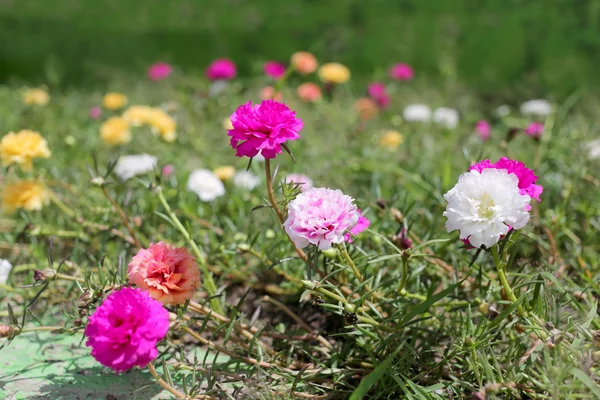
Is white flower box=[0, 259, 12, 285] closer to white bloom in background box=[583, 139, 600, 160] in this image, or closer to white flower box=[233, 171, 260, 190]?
white flower box=[233, 171, 260, 190]

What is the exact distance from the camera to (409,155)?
2.38 meters

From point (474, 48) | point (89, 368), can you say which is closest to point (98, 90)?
point (474, 48)

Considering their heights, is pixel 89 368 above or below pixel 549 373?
below

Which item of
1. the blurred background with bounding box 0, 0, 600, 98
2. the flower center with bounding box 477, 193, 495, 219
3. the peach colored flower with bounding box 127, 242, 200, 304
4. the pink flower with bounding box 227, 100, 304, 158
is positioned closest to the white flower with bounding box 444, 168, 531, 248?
the flower center with bounding box 477, 193, 495, 219

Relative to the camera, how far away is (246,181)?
2072 millimetres

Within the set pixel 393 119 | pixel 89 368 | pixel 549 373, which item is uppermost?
pixel 393 119

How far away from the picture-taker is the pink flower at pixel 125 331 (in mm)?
971

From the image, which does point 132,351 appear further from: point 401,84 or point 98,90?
point 98,90

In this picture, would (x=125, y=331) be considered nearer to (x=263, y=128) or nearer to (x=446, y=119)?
(x=263, y=128)

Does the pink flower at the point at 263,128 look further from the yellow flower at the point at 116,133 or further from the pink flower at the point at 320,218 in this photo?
the yellow flower at the point at 116,133

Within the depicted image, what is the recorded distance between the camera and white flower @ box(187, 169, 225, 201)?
191 centimetres

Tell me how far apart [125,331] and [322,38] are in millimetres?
3336

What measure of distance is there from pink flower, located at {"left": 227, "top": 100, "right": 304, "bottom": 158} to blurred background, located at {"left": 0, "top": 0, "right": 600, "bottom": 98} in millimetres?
2360

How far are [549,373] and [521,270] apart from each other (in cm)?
32
